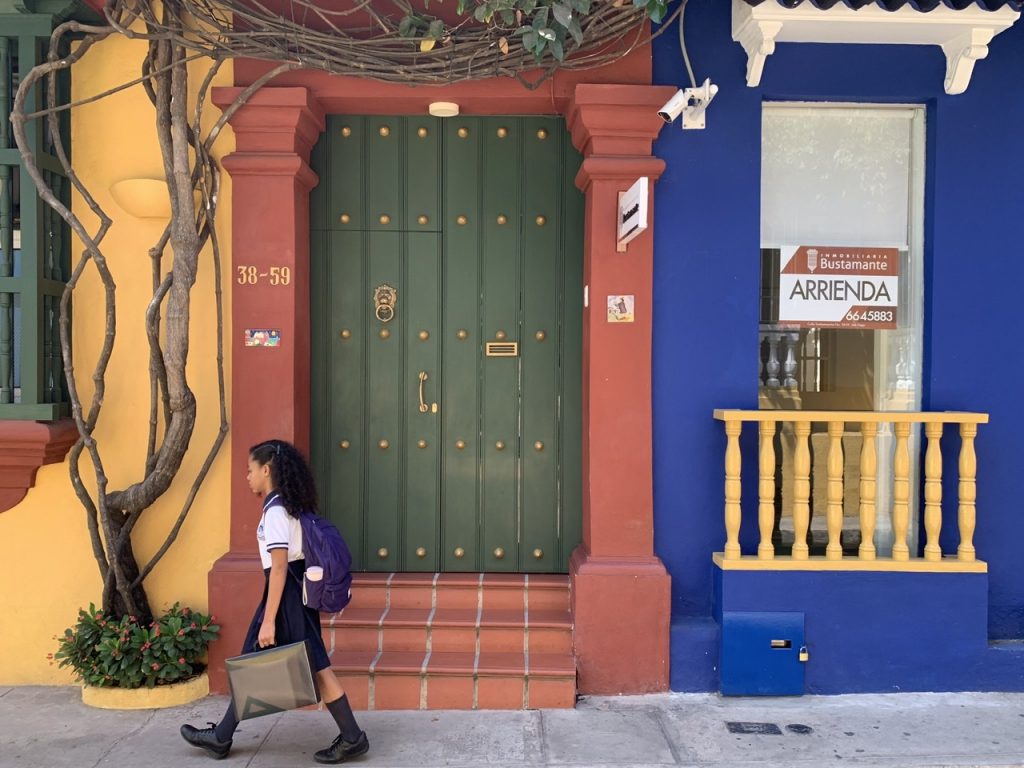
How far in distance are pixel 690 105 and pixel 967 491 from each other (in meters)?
2.56

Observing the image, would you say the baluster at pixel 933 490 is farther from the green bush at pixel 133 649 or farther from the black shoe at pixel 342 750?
the green bush at pixel 133 649

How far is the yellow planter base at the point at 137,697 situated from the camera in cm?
479

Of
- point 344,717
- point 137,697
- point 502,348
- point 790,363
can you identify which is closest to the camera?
point 344,717

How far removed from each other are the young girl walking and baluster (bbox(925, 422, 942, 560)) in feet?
10.3

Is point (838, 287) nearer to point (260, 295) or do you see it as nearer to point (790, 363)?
point (790, 363)

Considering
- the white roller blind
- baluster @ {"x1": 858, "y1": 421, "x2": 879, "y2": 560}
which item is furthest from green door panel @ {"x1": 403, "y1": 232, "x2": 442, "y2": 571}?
baluster @ {"x1": 858, "y1": 421, "x2": 879, "y2": 560}

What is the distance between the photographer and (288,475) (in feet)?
13.2

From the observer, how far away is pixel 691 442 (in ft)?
17.0

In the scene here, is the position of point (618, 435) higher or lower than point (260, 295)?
lower

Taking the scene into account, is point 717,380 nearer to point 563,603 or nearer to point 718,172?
point 718,172

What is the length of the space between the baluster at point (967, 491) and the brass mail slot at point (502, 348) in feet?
8.19

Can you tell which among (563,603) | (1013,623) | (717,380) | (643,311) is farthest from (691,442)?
(1013,623)

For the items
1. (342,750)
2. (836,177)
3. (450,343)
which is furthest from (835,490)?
(342,750)

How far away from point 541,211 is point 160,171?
2.16 m
